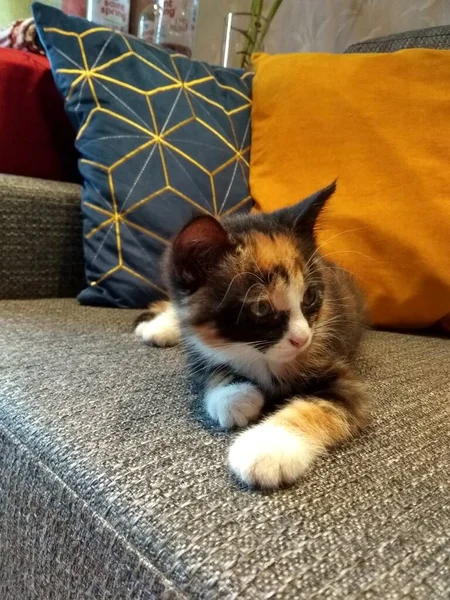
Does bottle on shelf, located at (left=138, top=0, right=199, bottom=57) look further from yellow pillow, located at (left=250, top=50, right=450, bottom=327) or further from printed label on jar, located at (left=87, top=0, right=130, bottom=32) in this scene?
yellow pillow, located at (left=250, top=50, right=450, bottom=327)

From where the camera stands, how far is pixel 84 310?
44.9 inches

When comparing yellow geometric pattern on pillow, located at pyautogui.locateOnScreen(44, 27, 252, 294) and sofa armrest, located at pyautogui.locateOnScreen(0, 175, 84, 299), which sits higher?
yellow geometric pattern on pillow, located at pyautogui.locateOnScreen(44, 27, 252, 294)

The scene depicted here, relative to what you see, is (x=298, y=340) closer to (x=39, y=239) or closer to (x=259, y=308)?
(x=259, y=308)

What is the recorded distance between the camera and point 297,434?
2.02 ft

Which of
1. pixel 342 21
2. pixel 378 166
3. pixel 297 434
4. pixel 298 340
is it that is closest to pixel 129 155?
pixel 378 166

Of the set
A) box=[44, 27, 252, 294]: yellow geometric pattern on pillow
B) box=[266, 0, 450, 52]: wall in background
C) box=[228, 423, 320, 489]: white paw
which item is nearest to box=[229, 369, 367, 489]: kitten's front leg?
box=[228, 423, 320, 489]: white paw

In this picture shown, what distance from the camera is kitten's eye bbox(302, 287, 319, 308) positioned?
2.52 ft

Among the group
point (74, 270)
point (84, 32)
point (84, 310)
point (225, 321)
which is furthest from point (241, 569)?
point (84, 32)

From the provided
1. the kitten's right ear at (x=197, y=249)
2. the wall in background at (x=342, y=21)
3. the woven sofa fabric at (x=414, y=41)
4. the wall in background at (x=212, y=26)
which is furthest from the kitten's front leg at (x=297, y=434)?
the wall in background at (x=212, y=26)

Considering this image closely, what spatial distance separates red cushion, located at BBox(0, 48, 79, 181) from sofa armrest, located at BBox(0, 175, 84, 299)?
0.14m

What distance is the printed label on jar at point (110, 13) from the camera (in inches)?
64.9

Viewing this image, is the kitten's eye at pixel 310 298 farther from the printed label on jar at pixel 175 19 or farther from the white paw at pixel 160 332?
the printed label on jar at pixel 175 19

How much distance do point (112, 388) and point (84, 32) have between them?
2.83 feet

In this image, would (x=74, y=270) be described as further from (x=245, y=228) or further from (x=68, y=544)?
(x=68, y=544)
